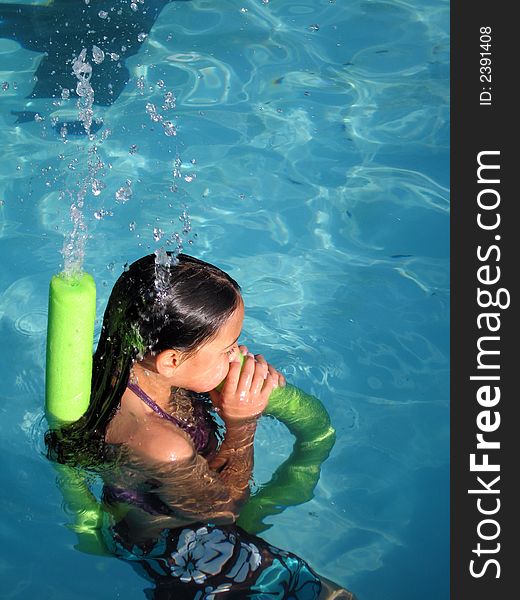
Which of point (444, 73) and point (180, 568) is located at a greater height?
point (444, 73)

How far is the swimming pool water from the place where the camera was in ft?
12.7

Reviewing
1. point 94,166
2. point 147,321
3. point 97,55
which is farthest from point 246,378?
point 97,55

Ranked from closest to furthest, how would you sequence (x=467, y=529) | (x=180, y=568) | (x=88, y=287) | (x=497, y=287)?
(x=88, y=287), (x=180, y=568), (x=467, y=529), (x=497, y=287)

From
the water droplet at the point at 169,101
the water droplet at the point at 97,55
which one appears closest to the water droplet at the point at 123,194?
the water droplet at the point at 169,101

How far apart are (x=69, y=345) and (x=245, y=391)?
2.59 feet

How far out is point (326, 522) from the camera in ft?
12.9

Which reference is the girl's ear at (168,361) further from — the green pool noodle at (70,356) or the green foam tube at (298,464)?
the green foam tube at (298,464)

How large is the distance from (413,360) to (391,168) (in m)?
1.54

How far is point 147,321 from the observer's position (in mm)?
2910

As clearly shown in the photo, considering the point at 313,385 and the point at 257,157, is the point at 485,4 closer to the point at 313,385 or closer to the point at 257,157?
the point at 257,157

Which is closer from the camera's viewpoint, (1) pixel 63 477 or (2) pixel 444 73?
(1) pixel 63 477

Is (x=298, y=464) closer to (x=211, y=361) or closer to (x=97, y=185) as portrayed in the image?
(x=211, y=361)

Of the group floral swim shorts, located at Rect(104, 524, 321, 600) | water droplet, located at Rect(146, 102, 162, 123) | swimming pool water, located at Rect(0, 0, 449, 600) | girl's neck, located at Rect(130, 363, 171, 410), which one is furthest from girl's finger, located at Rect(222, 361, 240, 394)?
water droplet, located at Rect(146, 102, 162, 123)

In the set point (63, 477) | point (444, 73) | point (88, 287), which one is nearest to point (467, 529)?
point (63, 477)
